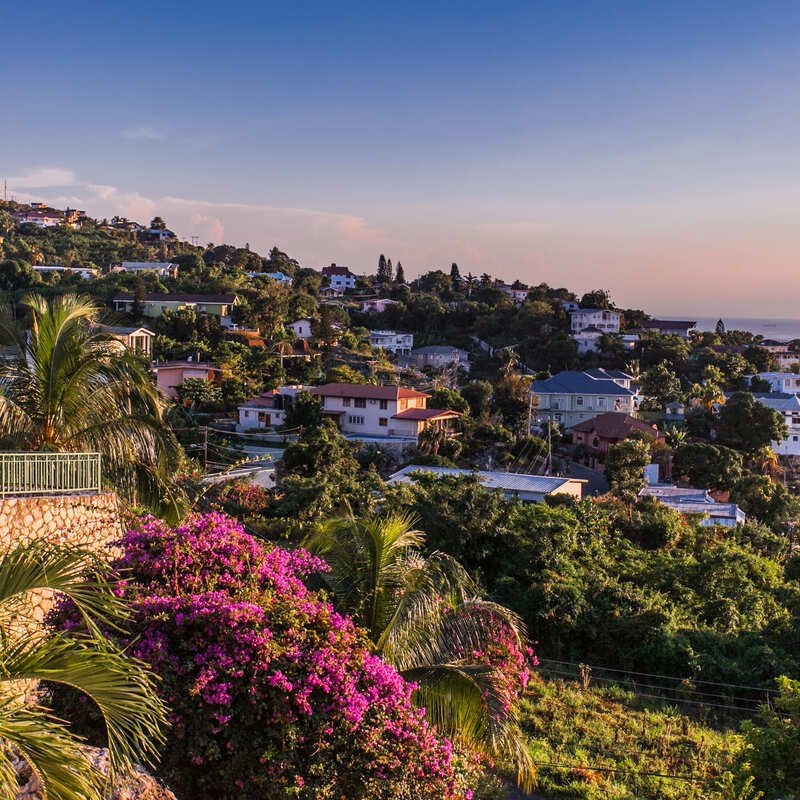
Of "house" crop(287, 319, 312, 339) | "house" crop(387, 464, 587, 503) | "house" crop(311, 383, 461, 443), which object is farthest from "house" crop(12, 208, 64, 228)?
"house" crop(387, 464, 587, 503)

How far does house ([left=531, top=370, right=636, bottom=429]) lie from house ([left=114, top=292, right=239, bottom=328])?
2684 centimetres

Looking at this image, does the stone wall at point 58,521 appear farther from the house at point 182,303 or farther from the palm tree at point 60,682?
the house at point 182,303

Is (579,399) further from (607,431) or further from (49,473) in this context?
(49,473)

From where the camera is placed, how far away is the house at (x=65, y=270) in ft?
268

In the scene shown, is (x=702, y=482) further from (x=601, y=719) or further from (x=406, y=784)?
(x=406, y=784)

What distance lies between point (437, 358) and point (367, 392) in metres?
29.4

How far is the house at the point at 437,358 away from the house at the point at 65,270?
35.3 metres

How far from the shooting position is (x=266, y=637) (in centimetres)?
557

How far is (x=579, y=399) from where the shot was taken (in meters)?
58.2

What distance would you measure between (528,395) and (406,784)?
46518 millimetres

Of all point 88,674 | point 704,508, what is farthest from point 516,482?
point 88,674

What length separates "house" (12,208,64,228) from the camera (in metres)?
128

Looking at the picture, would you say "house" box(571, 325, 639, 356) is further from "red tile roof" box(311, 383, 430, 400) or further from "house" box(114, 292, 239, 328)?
"red tile roof" box(311, 383, 430, 400)

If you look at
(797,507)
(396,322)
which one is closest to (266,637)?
(797,507)
